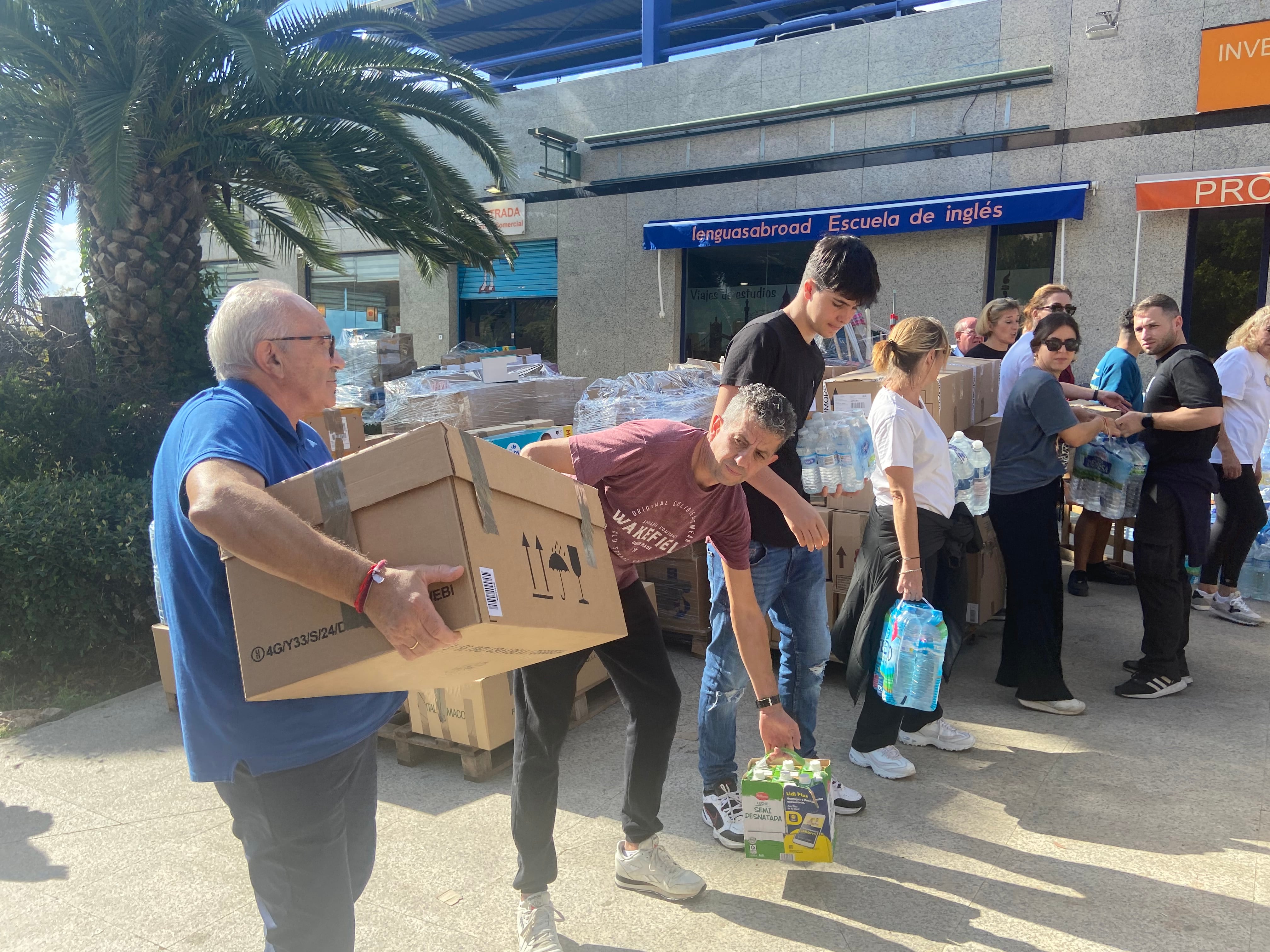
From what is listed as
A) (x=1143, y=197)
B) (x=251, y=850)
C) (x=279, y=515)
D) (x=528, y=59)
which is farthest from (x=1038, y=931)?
(x=528, y=59)

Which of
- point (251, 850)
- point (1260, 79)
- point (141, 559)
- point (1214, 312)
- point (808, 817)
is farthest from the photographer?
point (1214, 312)

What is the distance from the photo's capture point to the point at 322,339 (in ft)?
5.82

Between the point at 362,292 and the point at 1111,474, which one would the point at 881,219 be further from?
the point at 362,292

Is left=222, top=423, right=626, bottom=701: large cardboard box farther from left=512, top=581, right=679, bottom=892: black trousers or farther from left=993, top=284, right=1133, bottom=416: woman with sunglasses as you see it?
left=993, top=284, right=1133, bottom=416: woman with sunglasses

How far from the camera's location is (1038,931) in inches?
98.4

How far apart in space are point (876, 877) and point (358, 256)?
15.2m

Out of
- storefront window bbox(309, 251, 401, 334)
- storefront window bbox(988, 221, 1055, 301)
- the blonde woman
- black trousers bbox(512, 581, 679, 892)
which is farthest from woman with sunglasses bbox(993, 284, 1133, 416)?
storefront window bbox(309, 251, 401, 334)

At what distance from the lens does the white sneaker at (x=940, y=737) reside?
3.65 meters

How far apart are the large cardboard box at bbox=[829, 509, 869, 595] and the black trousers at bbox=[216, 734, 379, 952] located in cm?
318

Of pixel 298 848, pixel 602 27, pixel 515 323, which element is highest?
pixel 602 27

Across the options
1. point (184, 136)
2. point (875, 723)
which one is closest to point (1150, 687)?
point (875, 723)

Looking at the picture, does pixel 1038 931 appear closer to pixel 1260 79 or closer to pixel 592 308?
pixel 1260 79

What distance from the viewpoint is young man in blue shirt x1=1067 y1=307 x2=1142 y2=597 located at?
5.34m

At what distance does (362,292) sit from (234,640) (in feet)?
51.0
